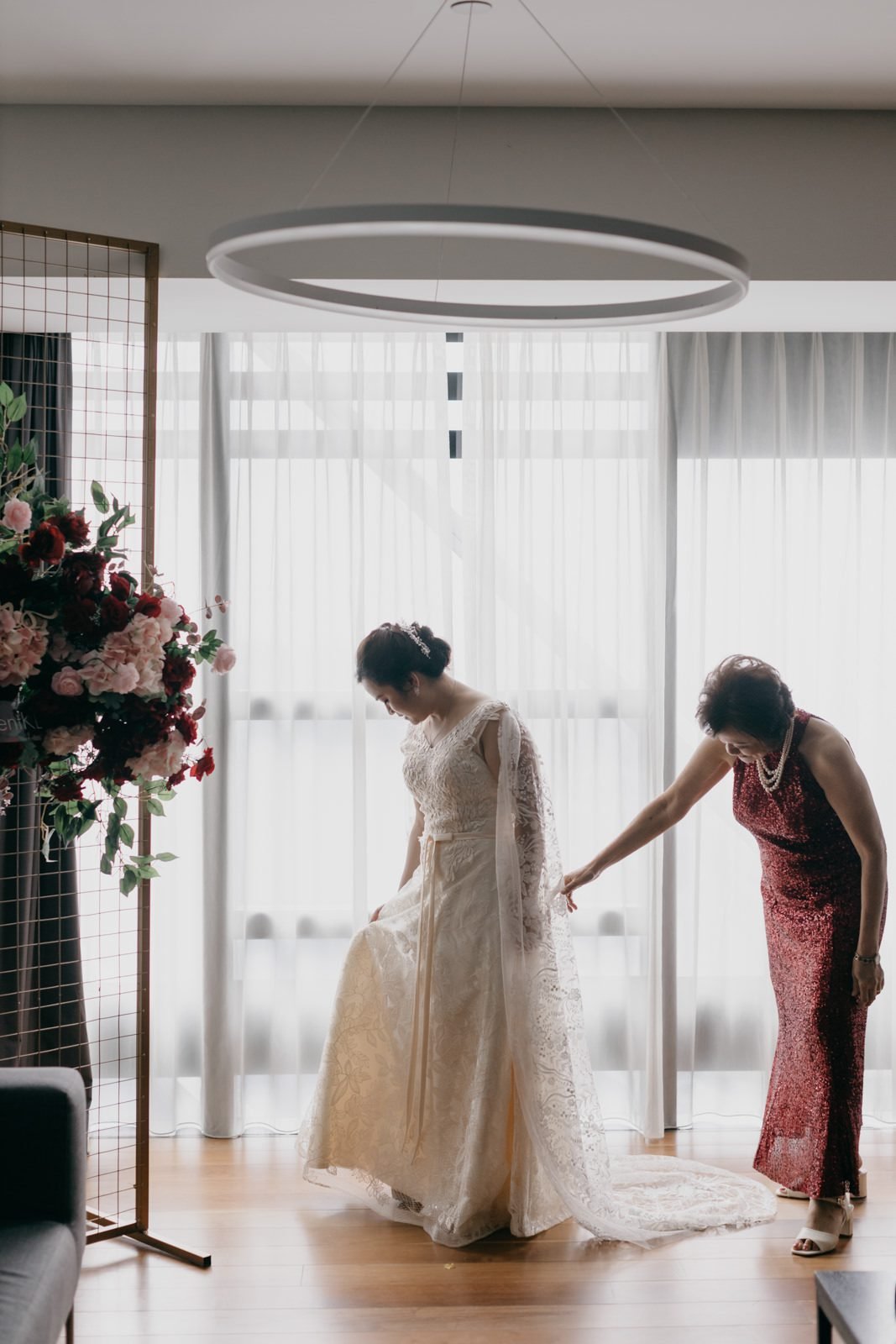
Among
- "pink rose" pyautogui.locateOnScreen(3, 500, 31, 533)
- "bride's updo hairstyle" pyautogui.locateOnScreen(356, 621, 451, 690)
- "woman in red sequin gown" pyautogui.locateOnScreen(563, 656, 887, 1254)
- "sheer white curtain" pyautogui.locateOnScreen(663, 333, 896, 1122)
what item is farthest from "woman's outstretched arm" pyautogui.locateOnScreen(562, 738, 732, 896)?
"pink rose" pyautogui.locateOnScreen(3, 500, 31, 533)

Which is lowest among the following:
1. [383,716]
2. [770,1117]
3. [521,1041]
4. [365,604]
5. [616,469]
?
[770,1117]

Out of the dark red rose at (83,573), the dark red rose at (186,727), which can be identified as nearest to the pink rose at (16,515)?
the dark red rose at (83,573)

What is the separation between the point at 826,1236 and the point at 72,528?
258 centimetres

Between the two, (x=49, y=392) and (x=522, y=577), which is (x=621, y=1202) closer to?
(x=522, y=577)

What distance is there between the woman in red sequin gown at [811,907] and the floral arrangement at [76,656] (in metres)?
1.38

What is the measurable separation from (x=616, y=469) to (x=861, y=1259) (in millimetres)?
2384

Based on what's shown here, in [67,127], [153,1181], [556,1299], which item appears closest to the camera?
[556,1299]

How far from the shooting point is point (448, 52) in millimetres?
2973

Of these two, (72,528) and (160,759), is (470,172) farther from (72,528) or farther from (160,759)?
(160,759)

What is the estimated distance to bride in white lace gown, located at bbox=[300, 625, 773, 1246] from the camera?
10.2ft

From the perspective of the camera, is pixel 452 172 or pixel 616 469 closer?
pixel 452 172

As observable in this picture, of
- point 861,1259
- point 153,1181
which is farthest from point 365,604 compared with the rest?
point 861,1259

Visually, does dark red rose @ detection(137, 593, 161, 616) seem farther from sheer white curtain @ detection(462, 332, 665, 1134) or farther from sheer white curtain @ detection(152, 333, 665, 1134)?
sheer white curtain @ detection(462, 332, 665, 1134)

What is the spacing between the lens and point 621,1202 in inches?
127
